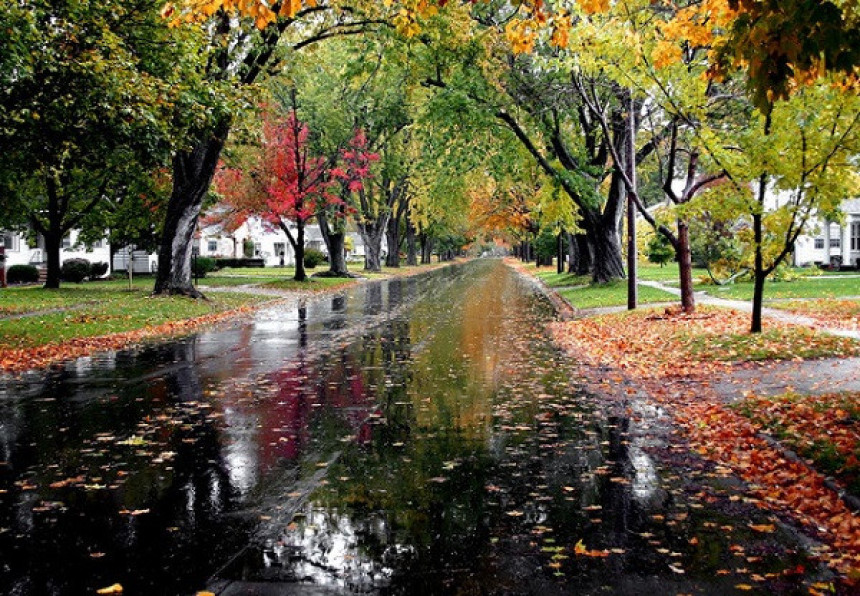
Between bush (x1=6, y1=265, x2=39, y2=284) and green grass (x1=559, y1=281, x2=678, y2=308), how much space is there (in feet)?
95.1

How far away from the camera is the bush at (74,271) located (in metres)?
43.5

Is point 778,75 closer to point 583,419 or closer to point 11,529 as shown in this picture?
point 583,419

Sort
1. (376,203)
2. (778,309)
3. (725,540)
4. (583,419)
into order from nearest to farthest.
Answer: (725,540) → (583,419) → (778,309) → (376,203)

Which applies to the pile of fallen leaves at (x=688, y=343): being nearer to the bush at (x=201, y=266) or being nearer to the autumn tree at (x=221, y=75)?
the autumn tree at (x=221, y=75)

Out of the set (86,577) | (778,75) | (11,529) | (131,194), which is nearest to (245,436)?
(11,529)

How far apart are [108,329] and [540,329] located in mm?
10517

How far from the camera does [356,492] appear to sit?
6066mm

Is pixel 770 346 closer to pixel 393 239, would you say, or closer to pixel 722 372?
pixel 722 372

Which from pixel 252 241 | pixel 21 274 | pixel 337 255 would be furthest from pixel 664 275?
pixel 252 241

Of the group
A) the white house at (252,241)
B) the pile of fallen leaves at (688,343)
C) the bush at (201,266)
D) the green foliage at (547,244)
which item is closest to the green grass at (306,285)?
the bush at (201,266)

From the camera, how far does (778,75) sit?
6.49 metres

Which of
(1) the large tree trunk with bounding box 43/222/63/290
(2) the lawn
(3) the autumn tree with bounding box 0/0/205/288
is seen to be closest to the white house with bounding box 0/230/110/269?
(1) the large tree trunk with bounding box 43/222/63/290

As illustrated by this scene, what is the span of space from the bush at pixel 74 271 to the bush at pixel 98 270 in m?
1.85

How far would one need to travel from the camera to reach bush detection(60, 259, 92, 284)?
143 ft
